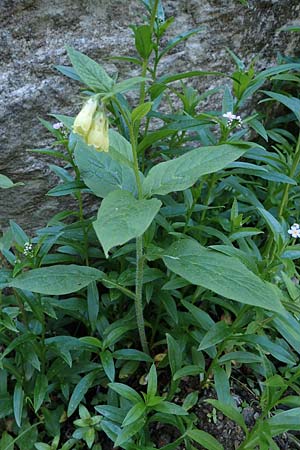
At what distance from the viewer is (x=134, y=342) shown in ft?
6.52

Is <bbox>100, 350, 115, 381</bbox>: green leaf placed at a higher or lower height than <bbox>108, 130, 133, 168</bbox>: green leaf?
lower

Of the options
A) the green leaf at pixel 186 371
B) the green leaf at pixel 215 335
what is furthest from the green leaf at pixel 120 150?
the green leaf at pixel 186 371

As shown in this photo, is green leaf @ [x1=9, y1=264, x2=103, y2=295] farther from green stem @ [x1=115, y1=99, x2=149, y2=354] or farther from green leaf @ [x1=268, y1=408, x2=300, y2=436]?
green leaf @ [x1=268, y1=408, x2=300, y2=436]

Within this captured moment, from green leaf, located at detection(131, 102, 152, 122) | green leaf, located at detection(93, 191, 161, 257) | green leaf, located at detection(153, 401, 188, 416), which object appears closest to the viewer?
green leaf, located at detection(93, 191, 161, 257)

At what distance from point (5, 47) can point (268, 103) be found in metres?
1.36

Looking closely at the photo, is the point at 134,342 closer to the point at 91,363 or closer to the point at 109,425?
the point at 91,363

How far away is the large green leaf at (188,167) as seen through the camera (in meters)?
1.36

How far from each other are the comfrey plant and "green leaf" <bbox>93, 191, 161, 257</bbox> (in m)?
0.01

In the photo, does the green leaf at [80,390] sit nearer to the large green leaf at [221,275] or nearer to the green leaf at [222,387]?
the green leaf at [222,387]

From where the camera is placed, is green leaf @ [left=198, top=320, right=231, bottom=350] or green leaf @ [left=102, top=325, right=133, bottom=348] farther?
green leaf @ [left=102, top=325, right=133, bottom=348]

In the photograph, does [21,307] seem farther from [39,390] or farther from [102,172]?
[102,172]

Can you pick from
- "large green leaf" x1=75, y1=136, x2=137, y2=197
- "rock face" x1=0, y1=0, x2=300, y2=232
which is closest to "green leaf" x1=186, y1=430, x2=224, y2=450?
"large green leaf" x1=75, y1=136, x2=137, y2=197

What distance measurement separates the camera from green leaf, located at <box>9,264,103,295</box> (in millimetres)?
1448

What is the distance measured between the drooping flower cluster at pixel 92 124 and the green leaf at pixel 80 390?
0.94 meters
